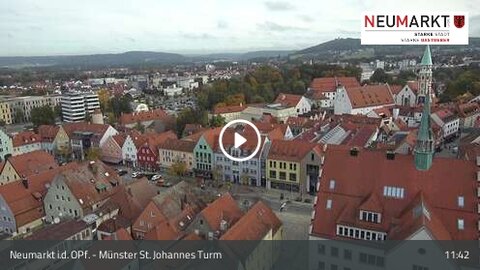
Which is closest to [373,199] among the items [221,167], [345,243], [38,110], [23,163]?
[345,243]

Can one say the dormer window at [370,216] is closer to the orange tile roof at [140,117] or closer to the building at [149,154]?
the building at [149,154]

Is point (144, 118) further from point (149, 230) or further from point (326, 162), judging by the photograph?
point (326, 162)

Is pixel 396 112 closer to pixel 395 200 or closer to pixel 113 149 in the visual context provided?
pixel 113 149

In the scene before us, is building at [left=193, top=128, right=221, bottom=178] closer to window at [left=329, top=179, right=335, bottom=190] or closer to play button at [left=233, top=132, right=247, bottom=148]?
play button at [left=233, top=132, right=247, bottom=148]

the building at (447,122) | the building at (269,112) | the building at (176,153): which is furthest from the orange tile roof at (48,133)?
the building at (447,122)

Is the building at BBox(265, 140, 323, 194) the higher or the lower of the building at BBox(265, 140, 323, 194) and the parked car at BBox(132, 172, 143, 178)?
the higher

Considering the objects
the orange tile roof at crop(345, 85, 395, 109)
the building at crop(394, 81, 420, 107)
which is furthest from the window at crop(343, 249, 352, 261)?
the building at crop(394, 81, 420, 107)

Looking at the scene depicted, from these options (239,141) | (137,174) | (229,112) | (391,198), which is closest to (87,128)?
(137,174)
